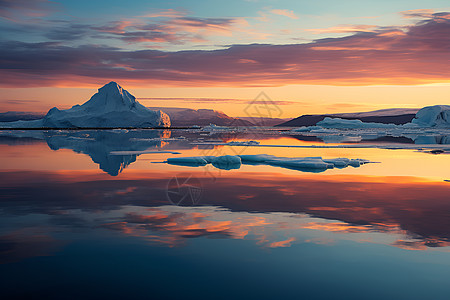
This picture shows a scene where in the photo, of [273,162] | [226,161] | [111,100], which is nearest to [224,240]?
[226,161]

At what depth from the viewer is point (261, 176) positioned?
34.1ft

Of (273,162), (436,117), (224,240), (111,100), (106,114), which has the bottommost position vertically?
(224,240)

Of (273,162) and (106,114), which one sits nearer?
(273,162)

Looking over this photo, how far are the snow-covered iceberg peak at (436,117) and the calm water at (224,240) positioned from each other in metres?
66.9

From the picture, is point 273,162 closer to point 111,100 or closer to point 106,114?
point 106,114

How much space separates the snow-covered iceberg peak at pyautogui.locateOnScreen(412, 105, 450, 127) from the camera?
66.9m

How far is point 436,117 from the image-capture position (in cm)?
6756

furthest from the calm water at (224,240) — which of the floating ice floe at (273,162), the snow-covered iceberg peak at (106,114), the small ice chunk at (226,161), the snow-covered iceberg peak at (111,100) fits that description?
the snow-covered iceberg peak at (111,100)

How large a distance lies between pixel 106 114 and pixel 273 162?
239 ft

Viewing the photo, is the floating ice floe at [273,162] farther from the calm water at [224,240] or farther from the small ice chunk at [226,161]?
the calm water at [224,240]

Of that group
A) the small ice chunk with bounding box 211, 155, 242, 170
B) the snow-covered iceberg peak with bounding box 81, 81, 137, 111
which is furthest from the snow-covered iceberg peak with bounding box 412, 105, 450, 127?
the small ice chunk with bounding box 211, 155, 242, 170

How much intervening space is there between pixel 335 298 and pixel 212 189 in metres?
5.18

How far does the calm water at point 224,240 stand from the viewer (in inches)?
138

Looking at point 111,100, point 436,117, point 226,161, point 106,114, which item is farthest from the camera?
point 111,100
